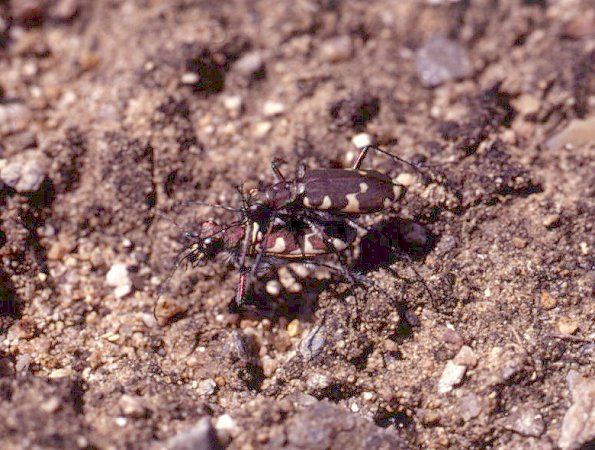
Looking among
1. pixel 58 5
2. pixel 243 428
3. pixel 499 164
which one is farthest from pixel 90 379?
pixel 58 5

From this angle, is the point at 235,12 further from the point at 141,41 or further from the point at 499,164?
the point at 499,164

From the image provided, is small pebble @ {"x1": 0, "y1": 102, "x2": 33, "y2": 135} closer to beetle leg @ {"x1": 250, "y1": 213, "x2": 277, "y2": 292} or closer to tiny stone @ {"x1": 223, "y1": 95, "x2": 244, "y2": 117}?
tiny stone @ {"x1": 223, "y1": 95, "x2": 244, "y2": 117}

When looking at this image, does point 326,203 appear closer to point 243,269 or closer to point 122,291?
point 243,269

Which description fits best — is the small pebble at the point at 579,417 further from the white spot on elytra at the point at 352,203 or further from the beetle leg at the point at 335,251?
the white spot on elytra at the point at 352,203

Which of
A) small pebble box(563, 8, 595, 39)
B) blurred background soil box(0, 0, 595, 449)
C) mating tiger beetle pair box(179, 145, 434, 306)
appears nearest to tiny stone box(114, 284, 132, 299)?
blurred background soil box(0, 0, 595, 449)

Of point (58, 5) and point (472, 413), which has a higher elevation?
point (58, 5)

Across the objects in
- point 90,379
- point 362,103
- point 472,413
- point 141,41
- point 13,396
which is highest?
point 141,41

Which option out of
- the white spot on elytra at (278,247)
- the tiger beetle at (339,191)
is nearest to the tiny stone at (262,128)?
the tiger beetle at (339,191)

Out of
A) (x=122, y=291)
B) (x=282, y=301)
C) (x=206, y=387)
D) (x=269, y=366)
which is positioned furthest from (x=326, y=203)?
(x=122, y=291)
